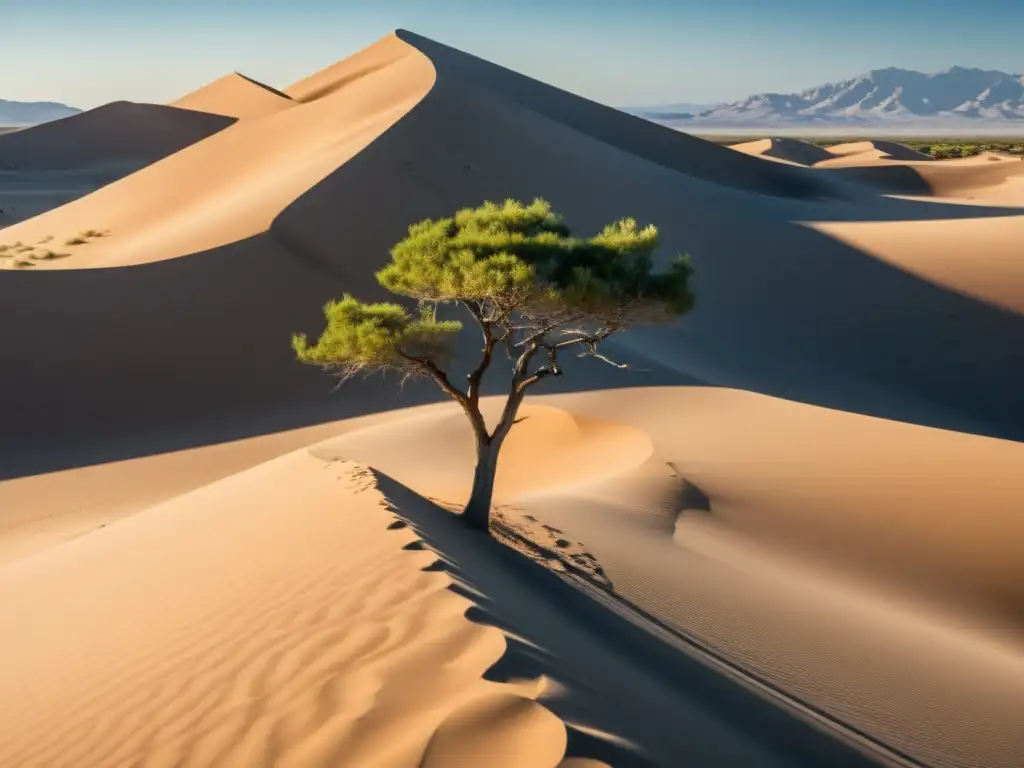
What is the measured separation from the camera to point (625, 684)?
4.38 m

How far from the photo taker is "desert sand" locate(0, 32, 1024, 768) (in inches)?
165

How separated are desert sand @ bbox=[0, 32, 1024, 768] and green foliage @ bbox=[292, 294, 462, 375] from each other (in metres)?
1.22

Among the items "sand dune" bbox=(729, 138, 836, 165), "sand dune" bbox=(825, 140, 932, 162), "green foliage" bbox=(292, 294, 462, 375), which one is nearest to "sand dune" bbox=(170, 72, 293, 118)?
"sand dune" bbox=(729, 138, 836, 165)

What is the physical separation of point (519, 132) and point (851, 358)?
15.6 metres

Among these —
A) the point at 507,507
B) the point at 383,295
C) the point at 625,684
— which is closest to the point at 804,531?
the point at 507,507

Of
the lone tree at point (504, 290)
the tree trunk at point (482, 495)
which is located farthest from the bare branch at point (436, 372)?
the tree trunk at point (482, 495)

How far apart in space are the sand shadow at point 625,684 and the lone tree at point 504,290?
195 centimetres

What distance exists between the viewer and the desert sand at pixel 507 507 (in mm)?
4188

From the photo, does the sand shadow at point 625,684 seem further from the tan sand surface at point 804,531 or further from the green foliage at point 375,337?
the green foliage at point 375,337

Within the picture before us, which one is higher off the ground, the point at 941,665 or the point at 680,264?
the point at 680,264

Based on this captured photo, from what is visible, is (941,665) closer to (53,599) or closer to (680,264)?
(680,264)

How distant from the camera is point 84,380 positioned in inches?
626

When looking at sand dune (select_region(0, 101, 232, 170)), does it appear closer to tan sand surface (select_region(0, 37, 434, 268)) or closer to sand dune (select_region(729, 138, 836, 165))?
tan sand surface (select_region(0, 37, 434, 268))

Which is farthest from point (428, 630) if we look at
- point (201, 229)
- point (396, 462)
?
point (201, 229)
